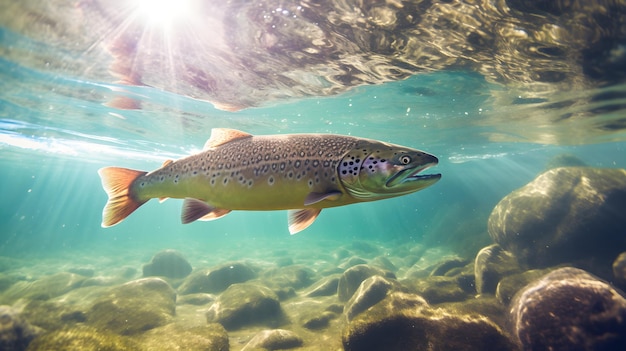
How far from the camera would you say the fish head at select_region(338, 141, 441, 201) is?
116 inches

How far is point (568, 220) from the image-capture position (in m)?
12.6

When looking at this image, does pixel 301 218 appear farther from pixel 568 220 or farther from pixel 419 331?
pixel 568 220

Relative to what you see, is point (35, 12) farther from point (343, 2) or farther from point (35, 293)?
point (35, 293)

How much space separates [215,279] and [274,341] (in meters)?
9.88

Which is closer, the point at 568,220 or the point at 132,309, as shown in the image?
the point at 132,309

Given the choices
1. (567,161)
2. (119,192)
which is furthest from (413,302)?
(567,161)

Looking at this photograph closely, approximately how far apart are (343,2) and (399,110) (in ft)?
34.1

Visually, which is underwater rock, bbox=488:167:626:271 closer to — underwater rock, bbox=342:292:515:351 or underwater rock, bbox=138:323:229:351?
underwater rock, bbox=342:292:515:351

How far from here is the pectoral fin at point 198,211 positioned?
3637 mm

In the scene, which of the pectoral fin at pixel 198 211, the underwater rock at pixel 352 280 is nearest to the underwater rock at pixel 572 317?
the underwater rock at pixel 352 280

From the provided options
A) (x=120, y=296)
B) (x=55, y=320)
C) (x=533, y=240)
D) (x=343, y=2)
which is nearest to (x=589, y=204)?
(x=533, y=240)

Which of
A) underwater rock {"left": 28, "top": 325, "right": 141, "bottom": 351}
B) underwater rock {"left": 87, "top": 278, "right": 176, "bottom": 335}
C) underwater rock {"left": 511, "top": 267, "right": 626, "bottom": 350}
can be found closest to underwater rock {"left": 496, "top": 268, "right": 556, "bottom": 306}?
underwater rock {"left": 511, "top": 267, "right": 626, "bottom": 350}

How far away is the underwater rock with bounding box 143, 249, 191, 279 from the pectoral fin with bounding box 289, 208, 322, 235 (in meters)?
19.9

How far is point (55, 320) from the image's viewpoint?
10609mm
